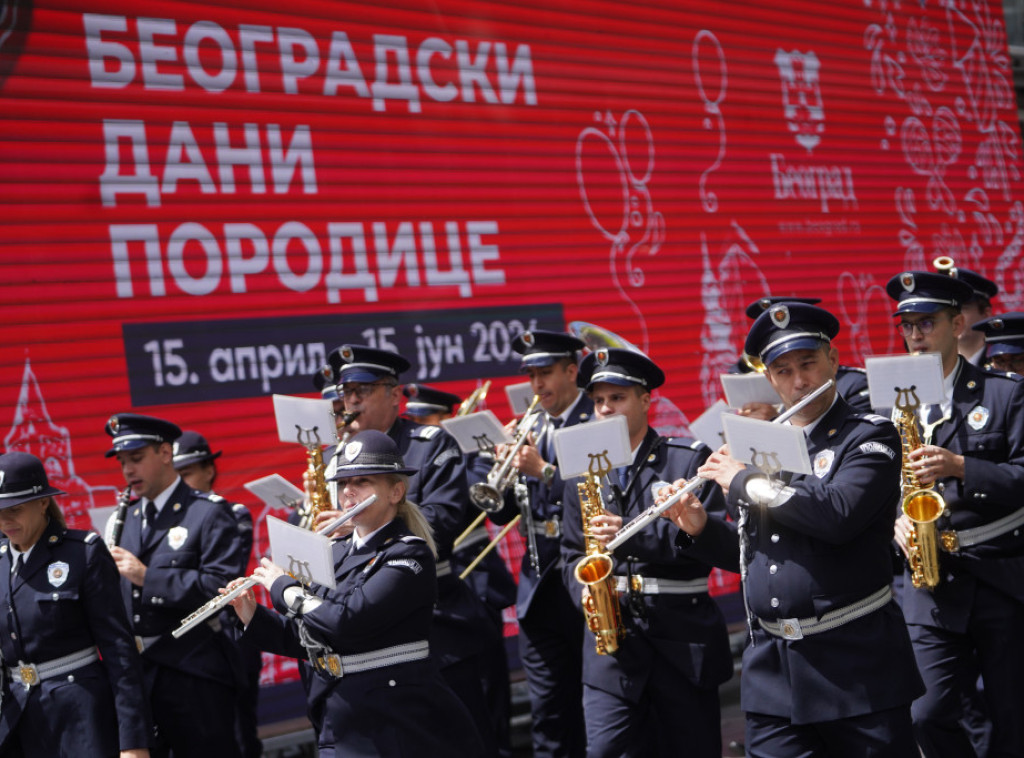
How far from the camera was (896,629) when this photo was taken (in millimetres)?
4965

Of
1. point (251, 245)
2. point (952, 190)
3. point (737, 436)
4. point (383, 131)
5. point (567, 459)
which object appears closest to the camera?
point (737, 436)

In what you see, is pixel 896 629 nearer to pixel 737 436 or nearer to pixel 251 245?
pixel 737 436

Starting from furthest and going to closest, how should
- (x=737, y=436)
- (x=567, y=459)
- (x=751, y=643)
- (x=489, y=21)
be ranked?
(x=489, y=21) → (x=567, y=459) → (x=751, y=643) → (x=737, y=436)

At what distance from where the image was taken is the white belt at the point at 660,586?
5.96m

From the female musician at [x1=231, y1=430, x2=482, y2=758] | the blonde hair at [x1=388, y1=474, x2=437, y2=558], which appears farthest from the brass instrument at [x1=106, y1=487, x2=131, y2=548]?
the blonde hair at [x1=388, y1=474, x2=437, y2=558]

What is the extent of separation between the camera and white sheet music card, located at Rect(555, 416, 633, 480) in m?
5.69

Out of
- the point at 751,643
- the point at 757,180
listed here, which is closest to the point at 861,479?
the point at 751,643

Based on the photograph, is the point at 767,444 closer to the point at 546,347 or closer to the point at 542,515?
the point at 542,515

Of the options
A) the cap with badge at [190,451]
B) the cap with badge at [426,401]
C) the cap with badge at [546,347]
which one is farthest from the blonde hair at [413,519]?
the cap with badge at [426,401]

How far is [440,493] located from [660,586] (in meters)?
1.48

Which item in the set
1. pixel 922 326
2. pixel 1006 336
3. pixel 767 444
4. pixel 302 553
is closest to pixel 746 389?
pixel 922 326

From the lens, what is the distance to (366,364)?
7160mm

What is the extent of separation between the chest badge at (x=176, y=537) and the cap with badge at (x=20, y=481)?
1.03 meters

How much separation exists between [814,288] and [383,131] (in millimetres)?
5489
